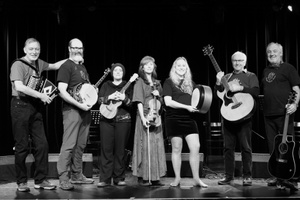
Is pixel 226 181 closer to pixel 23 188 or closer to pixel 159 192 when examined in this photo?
pixel 159 192

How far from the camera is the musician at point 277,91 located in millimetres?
4949

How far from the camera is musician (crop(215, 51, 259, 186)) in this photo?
5.01 meters

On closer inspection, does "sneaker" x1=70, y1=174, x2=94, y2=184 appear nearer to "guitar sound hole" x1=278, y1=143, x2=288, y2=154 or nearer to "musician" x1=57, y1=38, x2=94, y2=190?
"musician" x1=57, y1=38, x2=94, y2=190

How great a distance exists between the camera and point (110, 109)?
5.04 meters

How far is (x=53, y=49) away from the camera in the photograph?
7910 millimetres

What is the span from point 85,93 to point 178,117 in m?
1.24

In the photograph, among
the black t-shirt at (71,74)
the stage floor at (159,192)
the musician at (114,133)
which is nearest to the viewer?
the stage floor at (159,192)

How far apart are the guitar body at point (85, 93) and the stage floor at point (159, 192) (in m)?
1.14

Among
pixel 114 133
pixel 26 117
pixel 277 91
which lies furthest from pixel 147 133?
pixel 277 91

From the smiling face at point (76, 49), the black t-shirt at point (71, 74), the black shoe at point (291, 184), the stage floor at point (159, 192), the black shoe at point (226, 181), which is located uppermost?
the smiling face at point (76, 49)

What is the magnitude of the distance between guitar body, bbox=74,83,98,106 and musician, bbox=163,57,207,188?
94cm

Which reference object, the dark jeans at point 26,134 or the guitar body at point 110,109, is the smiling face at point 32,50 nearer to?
the dark jeans at point 26,134

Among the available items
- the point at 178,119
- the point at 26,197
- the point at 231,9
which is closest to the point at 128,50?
the point at 231,9

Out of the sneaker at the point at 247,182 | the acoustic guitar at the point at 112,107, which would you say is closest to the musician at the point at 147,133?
the acoustic guitar at the point at 112,107
